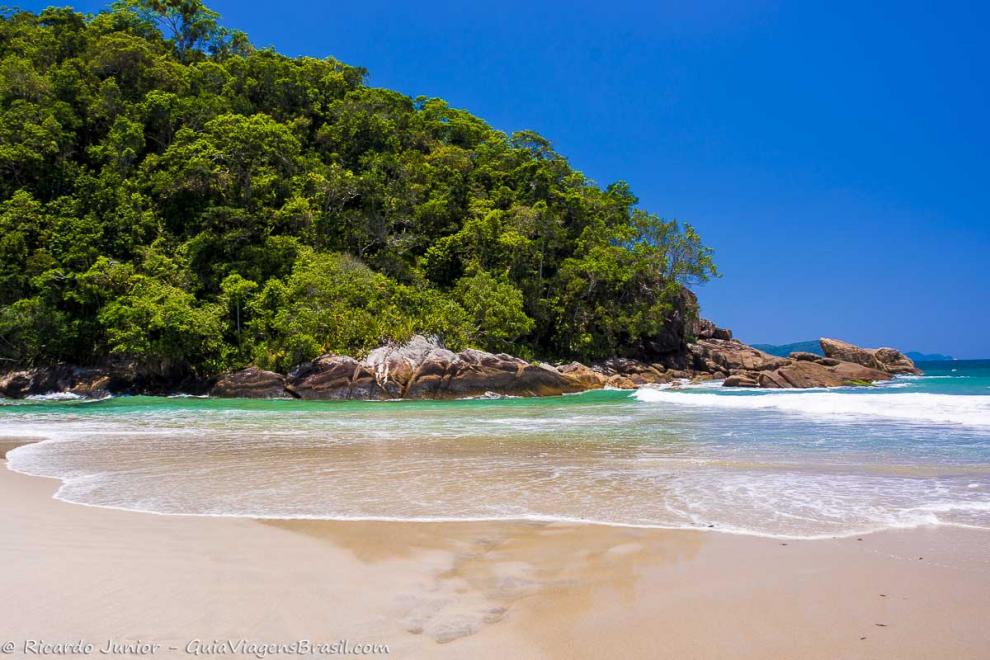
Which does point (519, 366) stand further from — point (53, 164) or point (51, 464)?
point (53, 164)

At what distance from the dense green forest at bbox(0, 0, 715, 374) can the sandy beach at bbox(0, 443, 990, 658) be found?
25.0 metres

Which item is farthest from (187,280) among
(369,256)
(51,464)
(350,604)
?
(350,604)

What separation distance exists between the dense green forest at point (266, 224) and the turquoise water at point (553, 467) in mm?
14792

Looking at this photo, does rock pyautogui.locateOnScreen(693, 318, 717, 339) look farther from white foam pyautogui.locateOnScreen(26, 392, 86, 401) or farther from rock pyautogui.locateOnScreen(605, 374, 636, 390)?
white foam pyautogui.locateOnScreen(26, 392, 86, 401)

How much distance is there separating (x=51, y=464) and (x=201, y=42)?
53252 mm

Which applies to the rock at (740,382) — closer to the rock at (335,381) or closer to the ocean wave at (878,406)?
the ocean wave at (878,406)

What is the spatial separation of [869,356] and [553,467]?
5372 cm

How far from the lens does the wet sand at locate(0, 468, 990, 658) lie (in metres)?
3.27

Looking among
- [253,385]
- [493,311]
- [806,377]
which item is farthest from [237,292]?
[806,377]

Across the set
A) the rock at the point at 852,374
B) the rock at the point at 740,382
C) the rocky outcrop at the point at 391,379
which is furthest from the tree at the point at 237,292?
the rock at the point at 852,374

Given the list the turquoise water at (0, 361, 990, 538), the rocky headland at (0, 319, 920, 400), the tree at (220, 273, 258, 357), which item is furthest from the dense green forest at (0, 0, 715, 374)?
the turquoise water at (0, 361, 990, 538)

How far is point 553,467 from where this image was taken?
8891 millimetres

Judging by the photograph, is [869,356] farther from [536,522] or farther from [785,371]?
[536,522]

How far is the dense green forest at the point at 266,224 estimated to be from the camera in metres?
30.9
